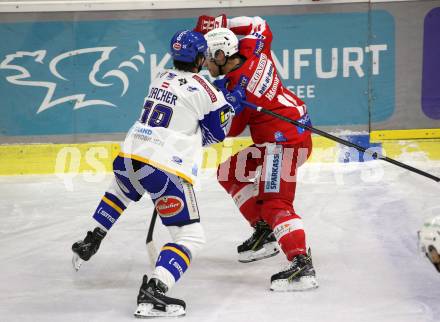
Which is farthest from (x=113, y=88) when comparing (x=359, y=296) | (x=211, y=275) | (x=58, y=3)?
(x=359, y=296)

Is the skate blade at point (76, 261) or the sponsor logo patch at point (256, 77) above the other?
the sponsor logo patch at point (256, 77)

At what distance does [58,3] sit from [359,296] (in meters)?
3.90

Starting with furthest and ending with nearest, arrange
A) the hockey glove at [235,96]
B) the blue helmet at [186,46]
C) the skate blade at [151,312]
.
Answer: the hockey glove at [235,96] → the blue helmet at [186,46] → the skate blade at [151,312]

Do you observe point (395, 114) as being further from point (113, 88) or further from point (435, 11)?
point (113, 88)

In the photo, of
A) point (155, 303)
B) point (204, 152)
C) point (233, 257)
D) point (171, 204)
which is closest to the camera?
point (155, 303)

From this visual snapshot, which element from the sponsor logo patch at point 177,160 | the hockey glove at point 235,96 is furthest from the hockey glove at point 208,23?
the sponsor logo patch at point 177,160

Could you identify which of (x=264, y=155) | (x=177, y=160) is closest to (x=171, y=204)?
(x=177, y=160)

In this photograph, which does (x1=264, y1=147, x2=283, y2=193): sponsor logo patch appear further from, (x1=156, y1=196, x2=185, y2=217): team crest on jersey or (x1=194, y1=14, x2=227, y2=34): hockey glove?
(x1=194, y1=14, x2=227, y2=34): hockey glove

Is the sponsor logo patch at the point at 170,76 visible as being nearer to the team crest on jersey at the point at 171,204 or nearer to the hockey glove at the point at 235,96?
the hockey glove at the point at 235,96

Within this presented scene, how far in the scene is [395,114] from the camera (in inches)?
279

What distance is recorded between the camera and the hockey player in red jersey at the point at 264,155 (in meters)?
4.15

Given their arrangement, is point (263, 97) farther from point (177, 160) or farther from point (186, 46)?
point (177, 160)

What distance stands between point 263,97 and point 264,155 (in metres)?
0.30

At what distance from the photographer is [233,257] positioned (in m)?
4.74
